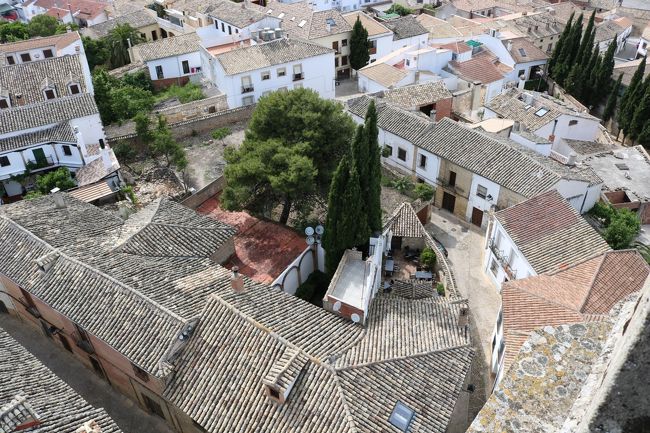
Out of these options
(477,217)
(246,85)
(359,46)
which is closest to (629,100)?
(477,217)

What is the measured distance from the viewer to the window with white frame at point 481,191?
37.1 m

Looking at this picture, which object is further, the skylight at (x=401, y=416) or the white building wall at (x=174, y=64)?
the white building wall at (x=174, y=64)

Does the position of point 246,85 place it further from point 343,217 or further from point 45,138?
point 343,217

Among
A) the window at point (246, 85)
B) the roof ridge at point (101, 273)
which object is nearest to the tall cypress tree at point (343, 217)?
the roof ridge at point (101, 273)

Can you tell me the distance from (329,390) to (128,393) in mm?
11237

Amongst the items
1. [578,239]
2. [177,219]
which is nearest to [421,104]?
[578,239]

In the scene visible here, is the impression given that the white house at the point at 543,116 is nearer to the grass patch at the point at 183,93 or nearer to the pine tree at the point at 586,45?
the pine tree at the point at 586,45

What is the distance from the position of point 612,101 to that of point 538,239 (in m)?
33.6

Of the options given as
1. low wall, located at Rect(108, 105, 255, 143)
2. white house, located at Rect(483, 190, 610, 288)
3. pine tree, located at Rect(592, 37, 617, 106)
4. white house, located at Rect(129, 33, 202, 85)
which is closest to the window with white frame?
white house, located at Rect(483, 190, 610, 288)

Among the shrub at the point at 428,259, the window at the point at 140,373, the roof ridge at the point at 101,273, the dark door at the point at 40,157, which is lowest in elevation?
the shrub at the point at 428,259

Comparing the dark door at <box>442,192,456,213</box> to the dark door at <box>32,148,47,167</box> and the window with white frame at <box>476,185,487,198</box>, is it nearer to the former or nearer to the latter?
the window with white frame at <box>476,185,487,198</box>

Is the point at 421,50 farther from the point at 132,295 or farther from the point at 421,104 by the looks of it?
the point at 132,295

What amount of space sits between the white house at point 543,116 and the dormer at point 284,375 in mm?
32770

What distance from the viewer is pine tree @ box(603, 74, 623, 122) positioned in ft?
181
